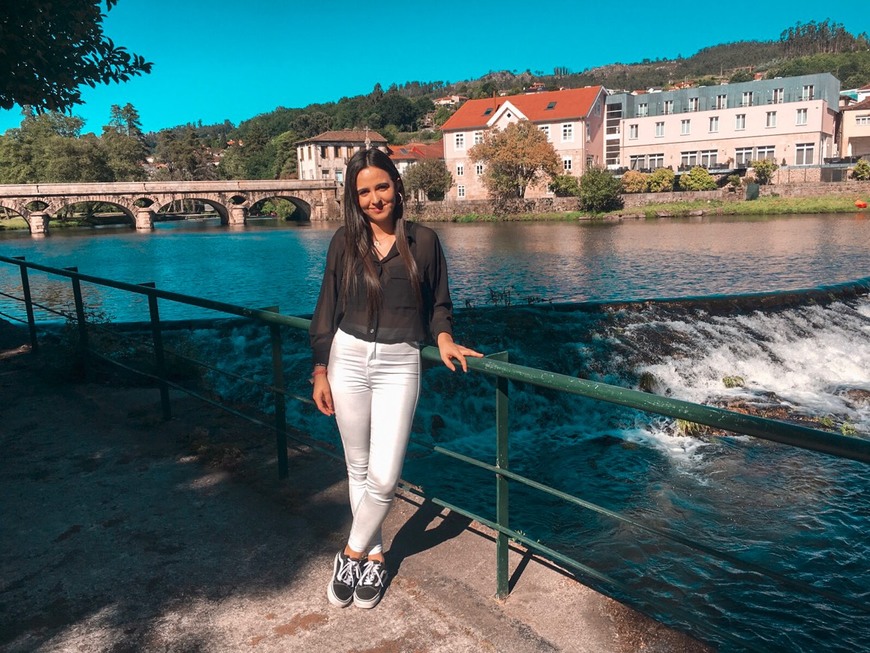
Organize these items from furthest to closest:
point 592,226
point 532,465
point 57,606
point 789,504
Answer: point 592,226
point 532,465
point 789,504
point 57,606

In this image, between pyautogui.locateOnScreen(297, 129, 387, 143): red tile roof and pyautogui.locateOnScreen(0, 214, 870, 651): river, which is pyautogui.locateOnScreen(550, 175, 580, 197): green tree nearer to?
pyautogui.locateOnScreen(0, 214, 870, 651): river

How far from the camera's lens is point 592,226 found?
43.2 metres

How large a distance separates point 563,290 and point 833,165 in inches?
1885

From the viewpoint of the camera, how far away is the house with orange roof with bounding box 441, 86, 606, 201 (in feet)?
208

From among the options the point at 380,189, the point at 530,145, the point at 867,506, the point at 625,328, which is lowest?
the point at 867,506

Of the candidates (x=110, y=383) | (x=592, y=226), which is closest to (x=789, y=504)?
(x=110, y=383)

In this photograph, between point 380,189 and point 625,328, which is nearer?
point 380,189

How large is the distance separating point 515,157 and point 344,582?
55.1m

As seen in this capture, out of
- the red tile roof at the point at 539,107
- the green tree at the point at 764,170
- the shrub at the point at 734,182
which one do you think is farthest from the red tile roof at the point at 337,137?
Answer: the green tree at the point at 764,170

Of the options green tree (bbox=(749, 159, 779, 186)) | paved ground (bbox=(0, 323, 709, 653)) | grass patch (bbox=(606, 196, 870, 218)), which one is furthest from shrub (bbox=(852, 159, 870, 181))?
paved ground (bbox=(0, 323, 709, 653))

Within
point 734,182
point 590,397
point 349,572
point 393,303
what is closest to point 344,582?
point 349,572

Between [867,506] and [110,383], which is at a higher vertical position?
[110,383]

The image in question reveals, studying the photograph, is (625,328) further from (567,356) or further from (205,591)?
(205,591)

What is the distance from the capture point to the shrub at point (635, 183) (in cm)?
5431
